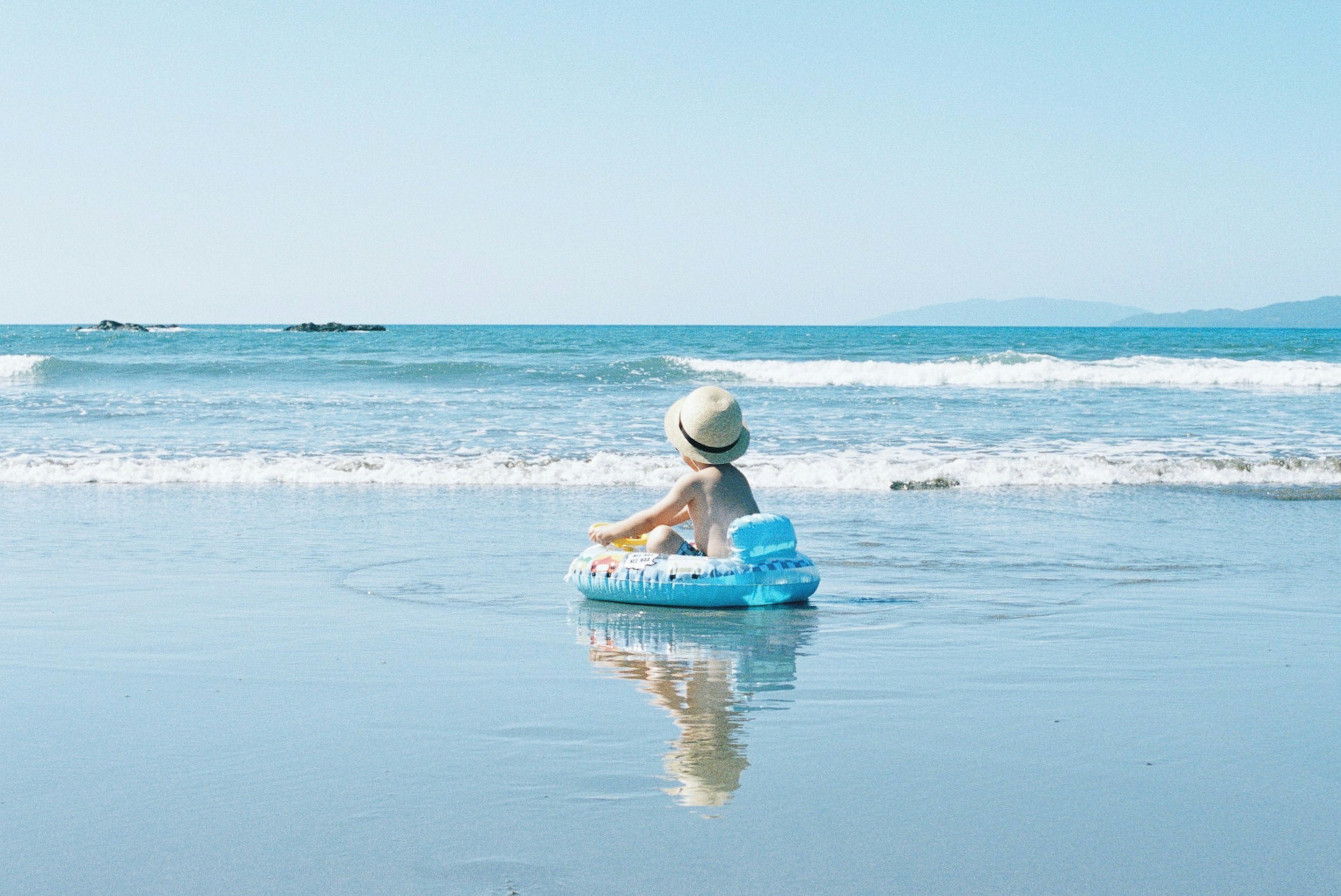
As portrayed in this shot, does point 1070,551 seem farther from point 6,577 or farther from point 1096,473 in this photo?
point 6,577

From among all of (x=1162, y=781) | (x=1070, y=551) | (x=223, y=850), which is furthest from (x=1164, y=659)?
(x=223, y=850)

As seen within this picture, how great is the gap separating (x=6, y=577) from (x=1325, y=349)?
4535 cm

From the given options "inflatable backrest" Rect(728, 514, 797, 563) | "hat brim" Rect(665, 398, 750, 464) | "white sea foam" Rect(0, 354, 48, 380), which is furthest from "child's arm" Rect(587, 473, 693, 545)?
"white sea foam" Rect(0, 354, 48, 380)

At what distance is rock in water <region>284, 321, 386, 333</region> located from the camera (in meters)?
73.0

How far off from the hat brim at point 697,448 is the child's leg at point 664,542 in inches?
16.0

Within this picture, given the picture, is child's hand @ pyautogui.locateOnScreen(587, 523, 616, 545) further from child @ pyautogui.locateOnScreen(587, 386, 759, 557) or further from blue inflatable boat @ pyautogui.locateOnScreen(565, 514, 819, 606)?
blue inflatable boat @ pyautogui.locateOnScreen(565, 514, 819, 606)

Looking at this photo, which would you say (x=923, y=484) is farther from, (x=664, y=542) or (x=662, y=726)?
(x=662, y=726)

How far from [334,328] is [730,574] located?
72.2 m

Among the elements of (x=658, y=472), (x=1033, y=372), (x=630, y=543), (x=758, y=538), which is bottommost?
(x=658, y=472)

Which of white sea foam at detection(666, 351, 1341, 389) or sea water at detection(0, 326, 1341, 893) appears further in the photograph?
white sea foam at detection(666, 351, 1341, 389)

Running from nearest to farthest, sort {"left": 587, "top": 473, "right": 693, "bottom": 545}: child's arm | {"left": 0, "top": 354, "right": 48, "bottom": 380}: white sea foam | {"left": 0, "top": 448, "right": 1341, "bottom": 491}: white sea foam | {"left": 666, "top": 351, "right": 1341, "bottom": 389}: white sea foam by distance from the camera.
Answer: {"left": 587, "top": 473, "right": 693, "bottom": 545}: child's arm < {"left": 0, "top": 448, "right": 1341, "bottom": 491}: white sea foam < {"left": 666, "top": 351, "right": 1341, "bottom": 389}: white sea foam < {"left": 0, "top": 354, "right": 48, "bottom": 380}: white sea foam

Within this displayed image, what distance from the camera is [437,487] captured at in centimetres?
1195

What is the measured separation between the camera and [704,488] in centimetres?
650

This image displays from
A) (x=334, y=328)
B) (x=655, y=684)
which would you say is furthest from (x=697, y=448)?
(x=334, y=328)
